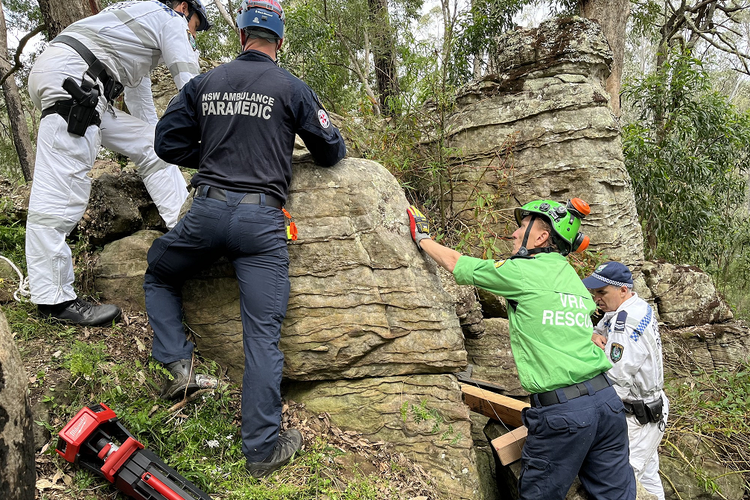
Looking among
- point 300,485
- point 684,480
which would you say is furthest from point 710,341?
point 300,485

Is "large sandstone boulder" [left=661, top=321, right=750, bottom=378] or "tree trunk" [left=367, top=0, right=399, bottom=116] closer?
"large sandstone boulder" [left=661, top=321, right=750, bottom=378]

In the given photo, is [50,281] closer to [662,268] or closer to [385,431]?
[385,431]

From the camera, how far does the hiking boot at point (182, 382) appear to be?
3211mm

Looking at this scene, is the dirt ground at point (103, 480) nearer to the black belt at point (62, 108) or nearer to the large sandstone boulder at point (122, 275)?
the large sandstone boulder at point (122, 275)

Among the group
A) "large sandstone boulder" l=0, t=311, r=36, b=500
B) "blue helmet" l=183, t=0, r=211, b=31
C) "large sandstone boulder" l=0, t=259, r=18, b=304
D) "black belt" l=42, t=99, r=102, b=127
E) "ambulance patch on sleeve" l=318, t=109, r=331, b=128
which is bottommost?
"large sandstone boulder" l=0, t=311, r=36, b=500

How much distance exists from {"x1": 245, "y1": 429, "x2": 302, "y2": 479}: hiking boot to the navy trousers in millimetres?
47

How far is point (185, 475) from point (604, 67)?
7583 millimetres

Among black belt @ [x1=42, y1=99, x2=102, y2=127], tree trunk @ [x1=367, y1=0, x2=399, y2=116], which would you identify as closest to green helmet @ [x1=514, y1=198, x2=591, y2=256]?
black belt @ [x1=42, y1=99, x2=102, y2=127]

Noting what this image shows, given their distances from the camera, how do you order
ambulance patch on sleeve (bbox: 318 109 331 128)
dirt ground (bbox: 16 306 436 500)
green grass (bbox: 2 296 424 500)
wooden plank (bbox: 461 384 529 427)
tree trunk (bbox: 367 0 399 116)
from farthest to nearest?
tree trunk (bbox: 367 0 399 116), wooden plank (bbox: 461 384 529 427), ambulance patch on sleeve (bbox: 318 109 331 128), green grass (bbox: 2 296 424 500), dirt ground (bbox: 16 306 436 500)

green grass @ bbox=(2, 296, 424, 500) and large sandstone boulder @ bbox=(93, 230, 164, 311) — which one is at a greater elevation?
large sandstone boulder @ bbox=(93, 230, 164, 311)

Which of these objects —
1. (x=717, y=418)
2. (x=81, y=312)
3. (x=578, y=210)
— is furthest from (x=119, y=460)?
(x=717, y=418)

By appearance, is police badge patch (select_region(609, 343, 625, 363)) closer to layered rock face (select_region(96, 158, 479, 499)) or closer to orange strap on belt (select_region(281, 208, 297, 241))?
layered rock face (select_region(96, 158, 479, 499))

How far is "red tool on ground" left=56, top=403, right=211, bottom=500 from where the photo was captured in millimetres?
2608

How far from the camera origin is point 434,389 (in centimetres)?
370
